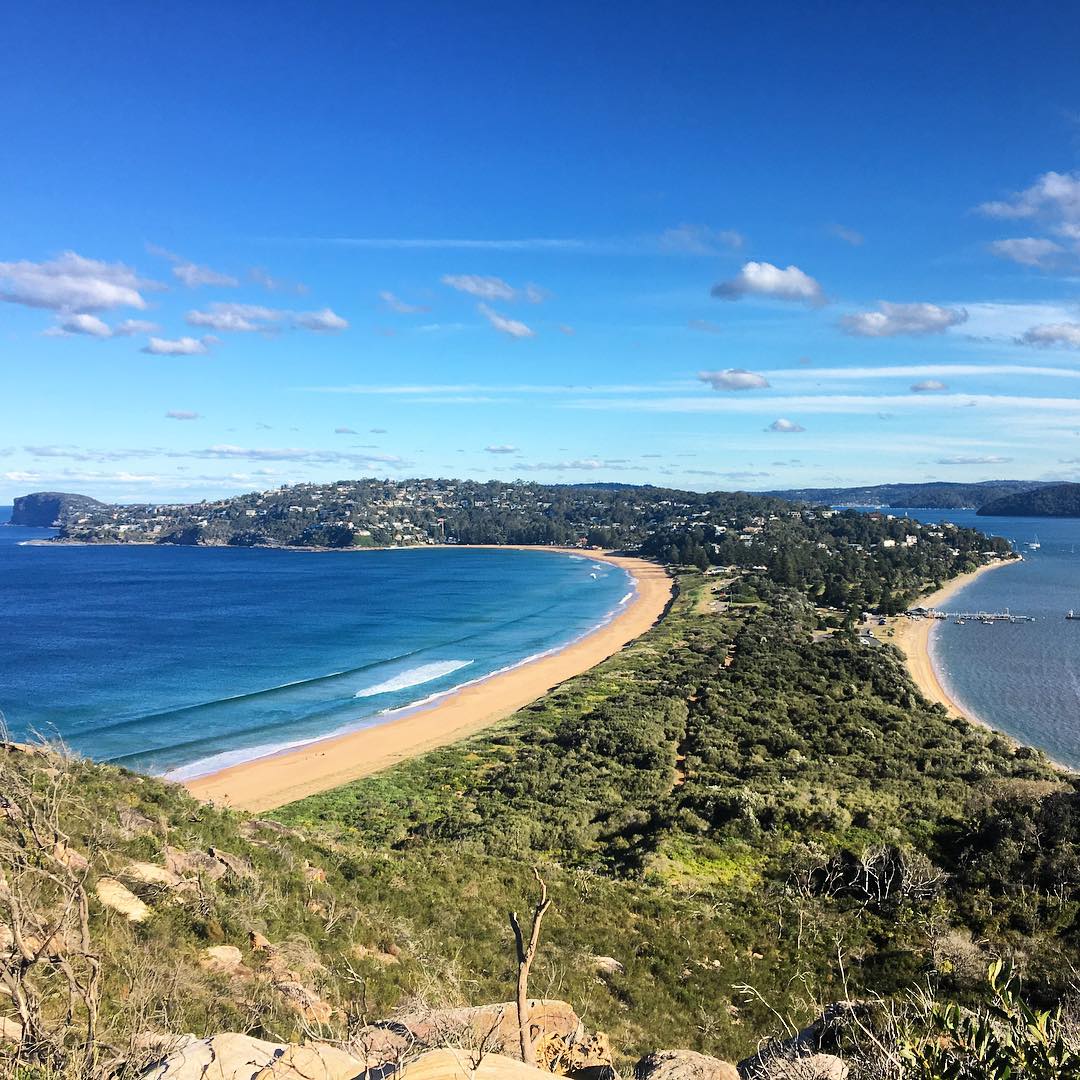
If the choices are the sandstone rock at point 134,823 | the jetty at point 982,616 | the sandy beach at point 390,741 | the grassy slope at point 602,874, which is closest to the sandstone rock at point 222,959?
the grassy slope at point 602,874

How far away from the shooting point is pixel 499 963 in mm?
12297

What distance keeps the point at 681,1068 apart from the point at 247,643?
57.3 meters

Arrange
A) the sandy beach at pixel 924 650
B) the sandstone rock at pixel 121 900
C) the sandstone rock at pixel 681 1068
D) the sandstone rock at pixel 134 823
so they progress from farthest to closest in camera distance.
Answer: the sandy beach at pixel 924 650
the sandstone rock at pixel 134 823
the sandstone rock at pixel 121 900
the sandstone rock at pixel 681 1068

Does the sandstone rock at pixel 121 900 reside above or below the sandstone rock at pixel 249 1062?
below

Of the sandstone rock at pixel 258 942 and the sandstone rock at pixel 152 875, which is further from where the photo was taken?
the sandstone rock at pixel 152 875

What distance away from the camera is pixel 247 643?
59031 mm

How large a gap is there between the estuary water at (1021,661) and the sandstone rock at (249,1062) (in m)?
36.8

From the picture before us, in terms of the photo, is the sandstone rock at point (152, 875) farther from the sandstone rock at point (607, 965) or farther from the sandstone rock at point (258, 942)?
the sandstone rock at point (607, 965)

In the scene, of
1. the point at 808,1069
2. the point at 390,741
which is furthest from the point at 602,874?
the point at 390,741

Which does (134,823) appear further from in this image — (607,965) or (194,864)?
(607,965)

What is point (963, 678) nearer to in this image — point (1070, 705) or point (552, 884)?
point (1070, 705)

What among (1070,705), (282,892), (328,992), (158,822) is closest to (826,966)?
(328,992)

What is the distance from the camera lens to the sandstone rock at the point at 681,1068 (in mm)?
7762

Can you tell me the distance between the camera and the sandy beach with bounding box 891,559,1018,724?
41750mm
